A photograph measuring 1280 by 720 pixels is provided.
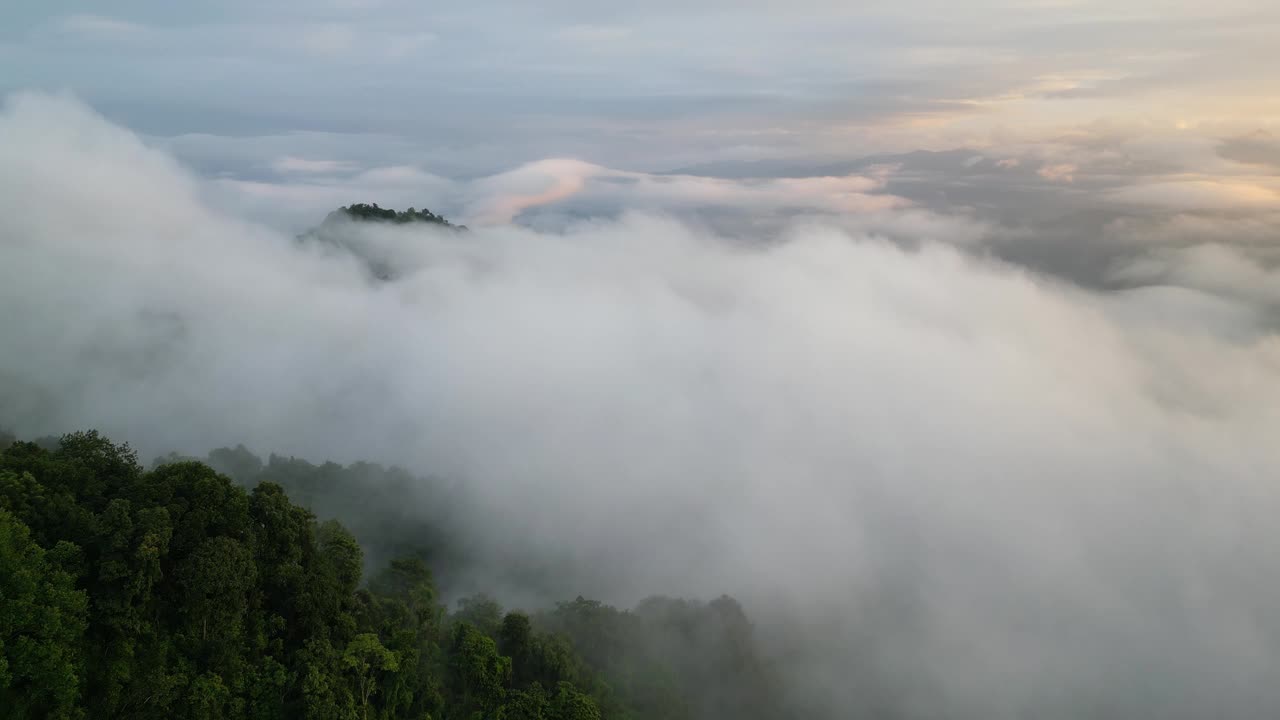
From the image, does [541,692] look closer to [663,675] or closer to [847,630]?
[663,675]

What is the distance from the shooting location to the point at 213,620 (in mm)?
19797

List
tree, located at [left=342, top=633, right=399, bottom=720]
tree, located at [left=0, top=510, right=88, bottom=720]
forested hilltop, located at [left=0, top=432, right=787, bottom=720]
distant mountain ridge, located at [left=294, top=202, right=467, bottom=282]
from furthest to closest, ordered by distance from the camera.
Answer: distant mountain ridge, located at [left=294, top=202, right=467, bottom=282]
tree, located at [left=342, top=633, right=399, bottom=720]
forested hilltop, located at [left=0, top=432, right=787, bottom=720]
tree, located at [left=0, top=510, right=88, bottom=720]

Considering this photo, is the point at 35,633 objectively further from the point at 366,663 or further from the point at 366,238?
the point at 366,238

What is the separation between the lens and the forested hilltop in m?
17.6

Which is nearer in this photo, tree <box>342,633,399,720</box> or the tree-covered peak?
tree <box>342,633,399,720</box>

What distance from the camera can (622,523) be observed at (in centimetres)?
7231

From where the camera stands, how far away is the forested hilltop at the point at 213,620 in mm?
17594

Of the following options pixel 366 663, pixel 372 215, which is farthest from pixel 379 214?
pixel 366 663

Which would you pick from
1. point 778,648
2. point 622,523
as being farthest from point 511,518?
point 778,648

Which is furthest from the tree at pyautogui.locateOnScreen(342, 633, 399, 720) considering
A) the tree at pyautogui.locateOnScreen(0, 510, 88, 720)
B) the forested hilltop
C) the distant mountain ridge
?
the distant mountain ridge

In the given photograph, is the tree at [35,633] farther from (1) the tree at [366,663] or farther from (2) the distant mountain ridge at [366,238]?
(2) the distant mountain ridge at [366,238]

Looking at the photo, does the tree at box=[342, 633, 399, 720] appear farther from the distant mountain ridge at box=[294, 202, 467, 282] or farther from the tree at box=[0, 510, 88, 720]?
the distant mountain ridge at box=[294, 202, 467, 282]

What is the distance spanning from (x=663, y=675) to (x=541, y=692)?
971cm

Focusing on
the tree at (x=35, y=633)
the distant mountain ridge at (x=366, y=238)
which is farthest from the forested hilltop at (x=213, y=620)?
the distant mountain ridge at (x=366, y=238)
